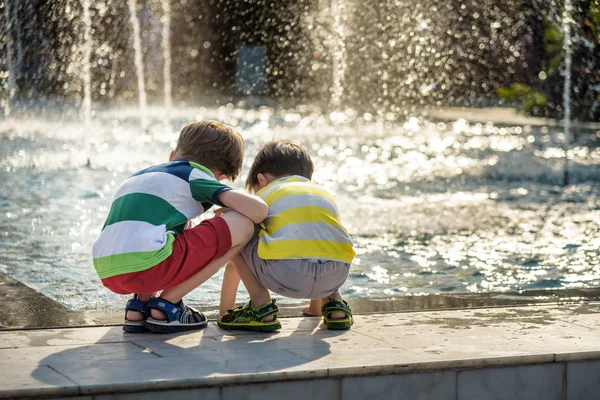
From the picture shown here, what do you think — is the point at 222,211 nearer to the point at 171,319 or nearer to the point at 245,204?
the point at 245,204

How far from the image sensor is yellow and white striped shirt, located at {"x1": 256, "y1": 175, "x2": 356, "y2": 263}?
3.51 meters

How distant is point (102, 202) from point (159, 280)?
4.15 meters

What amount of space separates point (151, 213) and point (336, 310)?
0.70 meters

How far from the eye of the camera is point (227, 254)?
11.4 ft

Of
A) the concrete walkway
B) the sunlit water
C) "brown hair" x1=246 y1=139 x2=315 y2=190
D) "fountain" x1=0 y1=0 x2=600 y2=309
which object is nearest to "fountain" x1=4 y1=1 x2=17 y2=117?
"fountain" x1=0 y1=0 x2=600 y2=309

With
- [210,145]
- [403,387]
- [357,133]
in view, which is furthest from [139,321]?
[357,133]

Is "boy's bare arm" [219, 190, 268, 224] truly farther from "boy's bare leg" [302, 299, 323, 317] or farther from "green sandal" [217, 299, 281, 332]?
"boy's bare leg" [302, 299, 323, 317]

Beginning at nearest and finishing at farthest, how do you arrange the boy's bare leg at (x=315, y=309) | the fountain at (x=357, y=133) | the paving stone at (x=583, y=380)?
1. the paving stone at (x=583, y=380)
2. the boy's bare leg at (x=315, y=309)
3. the fountain at (x=357, y=133)

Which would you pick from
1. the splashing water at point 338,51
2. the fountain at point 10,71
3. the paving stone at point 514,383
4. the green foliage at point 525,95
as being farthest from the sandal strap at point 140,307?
the green foliage at point 525,95

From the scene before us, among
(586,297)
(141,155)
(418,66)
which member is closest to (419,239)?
(586,297)

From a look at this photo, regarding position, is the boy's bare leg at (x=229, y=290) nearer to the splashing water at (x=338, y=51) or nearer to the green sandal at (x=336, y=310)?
the green sandal at (x=336, y=310)

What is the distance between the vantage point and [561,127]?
17.0 m

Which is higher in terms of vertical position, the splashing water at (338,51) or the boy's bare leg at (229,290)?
the splashing water at (338,51)

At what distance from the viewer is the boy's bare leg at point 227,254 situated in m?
3.47
